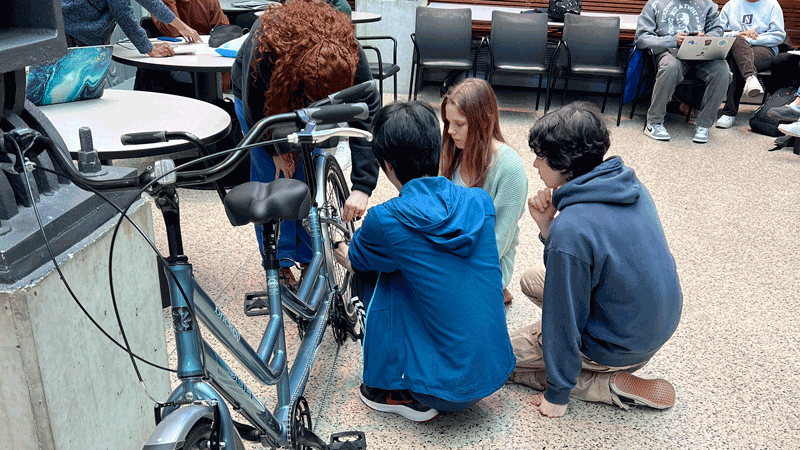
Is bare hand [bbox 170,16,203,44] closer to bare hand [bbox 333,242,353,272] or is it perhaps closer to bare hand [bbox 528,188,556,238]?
bare hand [bbox 333,242,353,272]

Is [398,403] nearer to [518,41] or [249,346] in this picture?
[249,346]

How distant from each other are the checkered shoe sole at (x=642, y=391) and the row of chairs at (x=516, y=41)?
382cm

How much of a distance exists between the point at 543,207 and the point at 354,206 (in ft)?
2.07

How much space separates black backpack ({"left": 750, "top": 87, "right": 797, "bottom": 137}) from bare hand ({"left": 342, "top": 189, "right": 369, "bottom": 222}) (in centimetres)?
444

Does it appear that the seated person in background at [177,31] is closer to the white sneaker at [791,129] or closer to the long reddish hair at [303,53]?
the long reddish hair at [303,53]

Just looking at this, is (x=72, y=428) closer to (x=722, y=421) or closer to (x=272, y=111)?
(x=272, y=111)

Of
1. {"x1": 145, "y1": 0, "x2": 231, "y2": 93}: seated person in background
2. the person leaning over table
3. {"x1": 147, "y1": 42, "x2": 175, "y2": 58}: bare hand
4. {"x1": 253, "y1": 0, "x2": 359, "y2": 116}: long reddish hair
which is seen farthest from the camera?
{"x1": 145, "y1": 0, "x2": 231, "y2": 93}: seated person in background

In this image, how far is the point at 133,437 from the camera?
4.90ft

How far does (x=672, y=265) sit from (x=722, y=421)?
0.58 m

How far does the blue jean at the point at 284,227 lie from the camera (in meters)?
2.31

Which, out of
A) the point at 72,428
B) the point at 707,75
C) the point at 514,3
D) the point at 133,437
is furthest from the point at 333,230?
the point at 514,3

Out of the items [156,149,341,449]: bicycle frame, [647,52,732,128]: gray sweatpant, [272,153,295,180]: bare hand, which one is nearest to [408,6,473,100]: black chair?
[647,52,732,128]: gray sweatpant

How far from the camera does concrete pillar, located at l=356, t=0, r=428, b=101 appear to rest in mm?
5906

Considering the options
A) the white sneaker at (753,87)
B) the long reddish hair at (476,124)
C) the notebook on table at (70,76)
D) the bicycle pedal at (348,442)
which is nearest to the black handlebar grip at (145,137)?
the bicycle pedal at (348,442)
